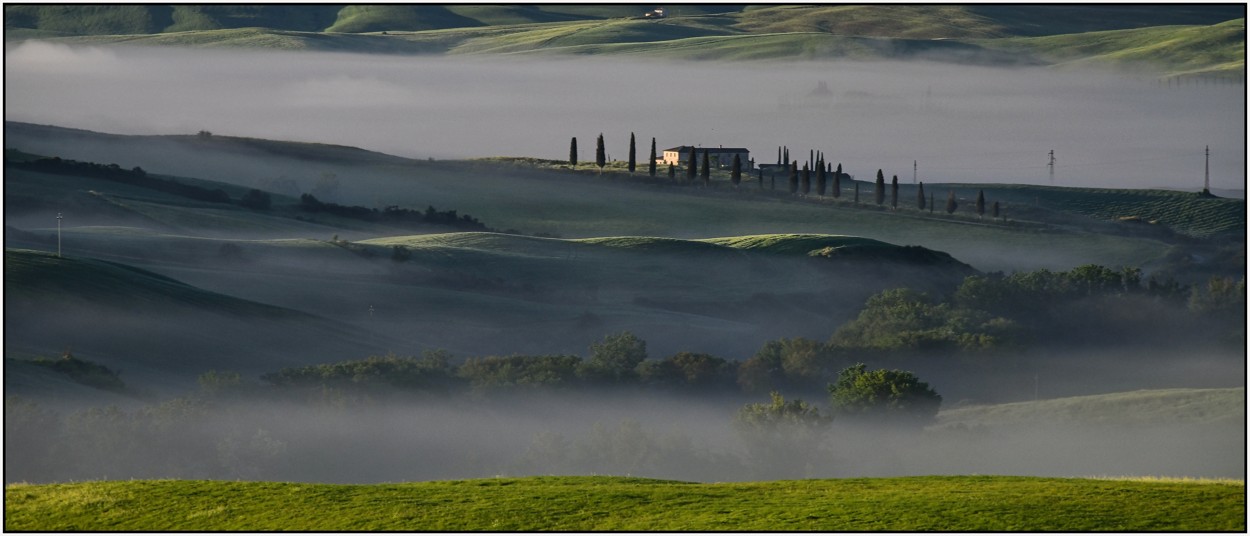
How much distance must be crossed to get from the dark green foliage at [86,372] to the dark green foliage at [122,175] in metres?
66.6

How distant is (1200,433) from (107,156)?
13357 cm

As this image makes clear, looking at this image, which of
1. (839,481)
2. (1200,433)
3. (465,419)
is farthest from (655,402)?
(839,481)

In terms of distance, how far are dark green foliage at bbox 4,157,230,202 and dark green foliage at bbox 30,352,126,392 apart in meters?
66.6

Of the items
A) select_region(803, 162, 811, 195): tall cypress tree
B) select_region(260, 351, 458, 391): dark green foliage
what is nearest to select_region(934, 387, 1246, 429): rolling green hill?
select_region(260, 351, 458, 391): dark green foliage

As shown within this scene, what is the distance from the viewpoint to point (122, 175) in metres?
175

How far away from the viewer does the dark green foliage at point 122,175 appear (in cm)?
16962

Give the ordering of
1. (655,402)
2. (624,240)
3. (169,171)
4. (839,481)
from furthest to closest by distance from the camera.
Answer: (169,171) < (624,240) < (655,402) < (839,481)

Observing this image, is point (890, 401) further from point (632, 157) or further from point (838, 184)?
point (632, 157)

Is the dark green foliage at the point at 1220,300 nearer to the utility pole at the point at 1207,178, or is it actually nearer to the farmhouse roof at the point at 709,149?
the utility pole at the point at 1207,178

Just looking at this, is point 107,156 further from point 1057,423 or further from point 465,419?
point 1057,423

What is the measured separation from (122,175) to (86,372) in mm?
75077

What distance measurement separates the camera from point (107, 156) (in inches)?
7446

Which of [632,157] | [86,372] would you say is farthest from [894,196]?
[86,372]

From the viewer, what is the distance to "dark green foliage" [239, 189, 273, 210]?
563ft
